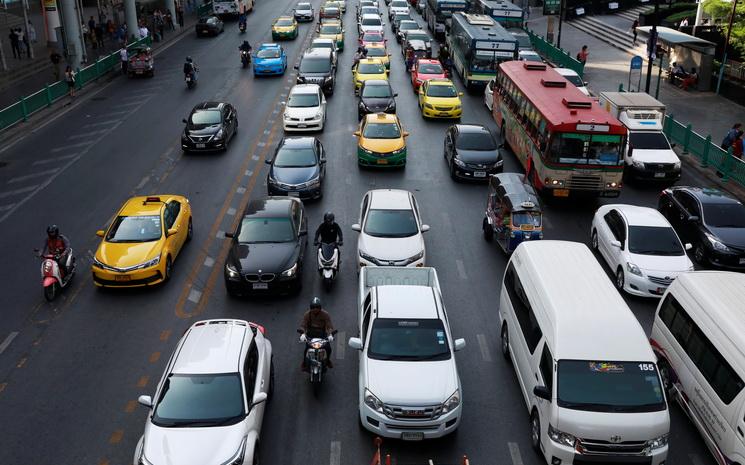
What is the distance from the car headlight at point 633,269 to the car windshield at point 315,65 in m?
23.3

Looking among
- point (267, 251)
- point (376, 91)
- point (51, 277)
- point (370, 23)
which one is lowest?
point (51, 277)

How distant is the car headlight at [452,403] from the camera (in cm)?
1112

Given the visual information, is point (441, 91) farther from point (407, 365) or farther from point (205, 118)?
point (407, 365)

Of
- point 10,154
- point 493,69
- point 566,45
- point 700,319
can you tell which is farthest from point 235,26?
point 700,319

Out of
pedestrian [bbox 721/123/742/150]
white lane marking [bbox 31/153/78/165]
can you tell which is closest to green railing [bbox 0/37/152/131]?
white lane marking [bbox 31/153/78/165]

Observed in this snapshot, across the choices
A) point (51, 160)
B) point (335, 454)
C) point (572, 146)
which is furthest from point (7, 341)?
point (572, 146)

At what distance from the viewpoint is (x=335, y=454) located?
11367mm

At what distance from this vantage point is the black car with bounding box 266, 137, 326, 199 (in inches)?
852

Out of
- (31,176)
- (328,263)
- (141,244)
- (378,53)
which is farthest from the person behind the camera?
(378,53)

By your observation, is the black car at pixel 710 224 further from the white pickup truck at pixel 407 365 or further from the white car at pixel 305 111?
the white car at pixel 305 111

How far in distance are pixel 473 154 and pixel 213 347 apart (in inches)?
580

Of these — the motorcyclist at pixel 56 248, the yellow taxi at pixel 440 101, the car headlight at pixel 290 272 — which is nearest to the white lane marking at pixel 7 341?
the motorcyclist at pixel 56 248

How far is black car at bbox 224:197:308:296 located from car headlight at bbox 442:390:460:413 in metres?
6.08

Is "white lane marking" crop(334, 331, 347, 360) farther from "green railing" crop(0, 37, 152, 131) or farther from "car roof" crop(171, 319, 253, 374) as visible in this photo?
"green railing" crop(0, 37, 152, 131)
